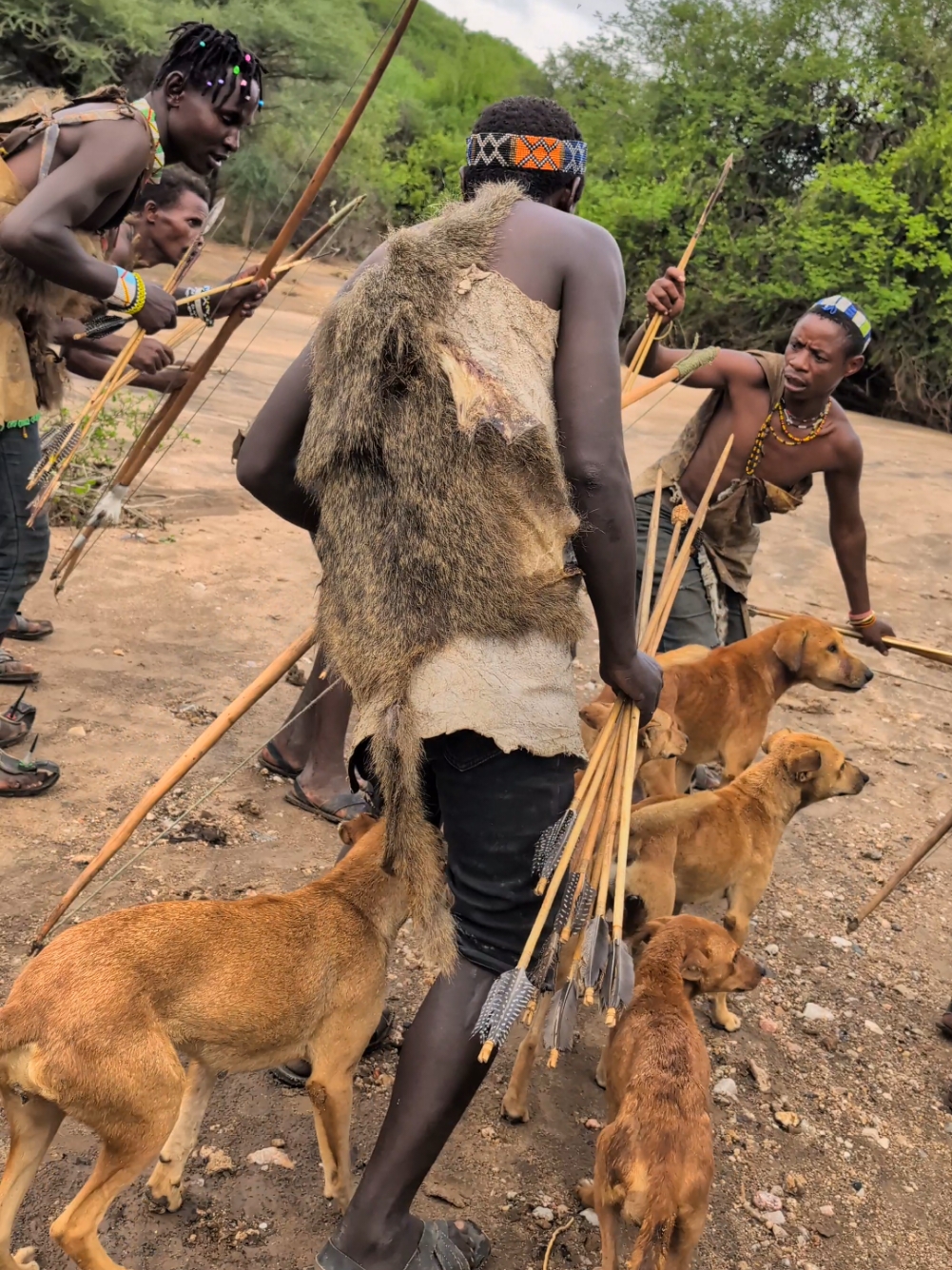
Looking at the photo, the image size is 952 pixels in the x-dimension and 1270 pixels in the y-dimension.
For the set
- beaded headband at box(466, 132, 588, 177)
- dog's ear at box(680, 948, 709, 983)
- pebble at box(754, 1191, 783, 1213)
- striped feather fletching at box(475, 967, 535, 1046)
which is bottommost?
pebble at box(754, 1191, 783, 1213)

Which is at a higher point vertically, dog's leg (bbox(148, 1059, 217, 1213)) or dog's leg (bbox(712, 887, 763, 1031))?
dog's leg (bbox(148, 1059, 217, 1213))

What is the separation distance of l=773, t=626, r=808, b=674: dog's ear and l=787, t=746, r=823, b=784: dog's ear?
85 centimetres

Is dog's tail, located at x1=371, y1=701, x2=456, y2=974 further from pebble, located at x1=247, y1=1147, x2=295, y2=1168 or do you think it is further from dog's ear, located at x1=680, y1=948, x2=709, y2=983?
dog's ear, located at x1=680, y1=948, x2=709, y2=983

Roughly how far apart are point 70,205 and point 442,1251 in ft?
10.5

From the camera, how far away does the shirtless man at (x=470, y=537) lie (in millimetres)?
2332

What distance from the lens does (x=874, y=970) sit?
15.3 ft

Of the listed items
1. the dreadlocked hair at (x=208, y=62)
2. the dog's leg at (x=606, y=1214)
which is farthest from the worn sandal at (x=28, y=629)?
the dog's leg at (x=606, y=1214)

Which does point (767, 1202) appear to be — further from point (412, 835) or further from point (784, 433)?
point (784, 433)

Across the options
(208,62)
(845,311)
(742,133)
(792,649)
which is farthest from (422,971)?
(742,133)

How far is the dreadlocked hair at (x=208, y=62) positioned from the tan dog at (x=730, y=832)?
9.81 feet

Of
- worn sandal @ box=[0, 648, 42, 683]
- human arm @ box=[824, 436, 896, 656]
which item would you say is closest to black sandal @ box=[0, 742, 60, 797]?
worn sandal @ box=[0, 648, 42, 683]

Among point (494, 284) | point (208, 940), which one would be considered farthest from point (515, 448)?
point (208, 940)

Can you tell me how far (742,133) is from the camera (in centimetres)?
2488

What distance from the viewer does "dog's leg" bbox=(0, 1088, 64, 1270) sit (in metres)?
2.62
